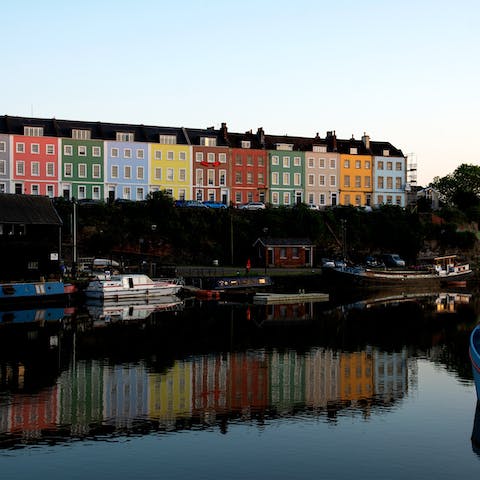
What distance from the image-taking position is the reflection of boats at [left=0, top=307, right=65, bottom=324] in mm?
52562

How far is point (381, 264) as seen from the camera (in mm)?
94500

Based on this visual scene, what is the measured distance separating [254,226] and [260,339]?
50.4 metres

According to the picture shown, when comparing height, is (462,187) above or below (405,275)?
above

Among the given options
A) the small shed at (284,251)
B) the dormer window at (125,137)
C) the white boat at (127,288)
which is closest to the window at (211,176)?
the dormer window at (125,137)

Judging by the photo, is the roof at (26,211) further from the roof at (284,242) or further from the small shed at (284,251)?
the small shed at (284,251)

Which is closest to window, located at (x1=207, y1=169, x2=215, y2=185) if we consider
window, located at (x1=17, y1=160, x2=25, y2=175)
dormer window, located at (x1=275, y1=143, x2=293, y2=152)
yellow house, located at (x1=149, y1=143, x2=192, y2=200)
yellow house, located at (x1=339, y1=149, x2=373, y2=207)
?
yellow house, located at (x1=149, y1=143, x2=192, y2=200)

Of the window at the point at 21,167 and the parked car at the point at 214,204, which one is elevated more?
the window at the point at 21,167

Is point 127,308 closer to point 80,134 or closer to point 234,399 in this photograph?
point 234,399

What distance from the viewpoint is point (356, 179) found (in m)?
113

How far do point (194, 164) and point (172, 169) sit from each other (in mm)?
3039

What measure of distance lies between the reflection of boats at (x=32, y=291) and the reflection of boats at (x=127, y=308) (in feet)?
8.34

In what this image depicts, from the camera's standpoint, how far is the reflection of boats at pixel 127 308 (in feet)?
178

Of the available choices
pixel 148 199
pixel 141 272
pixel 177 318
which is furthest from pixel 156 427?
pixel 148 199

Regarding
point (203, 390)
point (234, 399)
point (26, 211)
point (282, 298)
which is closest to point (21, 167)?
point (26, 211)
